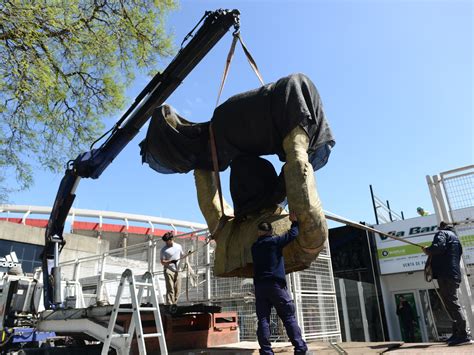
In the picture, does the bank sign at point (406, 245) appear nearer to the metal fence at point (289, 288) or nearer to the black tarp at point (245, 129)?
the metal fence at point (289, 288)

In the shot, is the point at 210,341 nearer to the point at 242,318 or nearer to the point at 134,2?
the point at 242,318

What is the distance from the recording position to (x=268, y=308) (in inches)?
159

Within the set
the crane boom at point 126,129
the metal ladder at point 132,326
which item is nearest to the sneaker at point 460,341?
the metal ladder at point 132,326

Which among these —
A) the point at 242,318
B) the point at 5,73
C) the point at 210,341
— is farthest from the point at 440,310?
the point at 5,73

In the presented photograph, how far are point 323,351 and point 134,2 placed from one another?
834 cm

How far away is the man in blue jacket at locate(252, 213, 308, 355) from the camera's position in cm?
387

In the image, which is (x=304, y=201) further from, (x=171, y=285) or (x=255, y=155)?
(x=171, y=285)

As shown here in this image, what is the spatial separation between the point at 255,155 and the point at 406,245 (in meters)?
11.6

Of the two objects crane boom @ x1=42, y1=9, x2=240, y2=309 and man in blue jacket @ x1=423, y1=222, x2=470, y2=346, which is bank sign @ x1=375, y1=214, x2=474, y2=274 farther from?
crane boom @ x1=42, y1=9, x2=240, y2=309

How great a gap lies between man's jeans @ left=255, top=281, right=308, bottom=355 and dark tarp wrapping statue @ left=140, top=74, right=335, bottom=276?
0.39 m

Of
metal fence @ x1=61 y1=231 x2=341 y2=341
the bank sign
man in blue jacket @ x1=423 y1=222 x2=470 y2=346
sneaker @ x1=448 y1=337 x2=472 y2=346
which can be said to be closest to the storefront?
the bank sign

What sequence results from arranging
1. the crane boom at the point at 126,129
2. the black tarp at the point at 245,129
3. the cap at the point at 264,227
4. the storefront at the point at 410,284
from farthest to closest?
the storefront at the point at 410,284 < the crane boom at the point at 126,129 < the black tarp at the point at 245,129 < the cap at the point at 264,227

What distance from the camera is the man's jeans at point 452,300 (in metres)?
5.16

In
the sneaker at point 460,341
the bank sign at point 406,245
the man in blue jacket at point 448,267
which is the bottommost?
the sneaker at point 460,341
